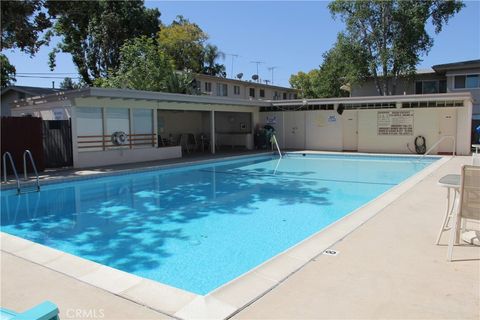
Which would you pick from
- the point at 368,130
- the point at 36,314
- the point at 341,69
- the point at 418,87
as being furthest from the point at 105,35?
the point at 36,314

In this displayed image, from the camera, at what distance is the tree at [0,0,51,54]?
10.3 m

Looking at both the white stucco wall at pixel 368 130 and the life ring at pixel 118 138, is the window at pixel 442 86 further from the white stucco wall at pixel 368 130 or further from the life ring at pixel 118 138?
the life ring at pixel 118 138

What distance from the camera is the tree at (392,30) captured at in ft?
82.4

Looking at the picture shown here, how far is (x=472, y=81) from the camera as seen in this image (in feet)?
73.6

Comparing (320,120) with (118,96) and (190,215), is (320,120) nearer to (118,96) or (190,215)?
(118,96)

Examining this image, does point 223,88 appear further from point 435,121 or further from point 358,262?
point 358,262

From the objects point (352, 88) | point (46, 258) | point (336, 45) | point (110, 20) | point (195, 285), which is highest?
point (110, 20)

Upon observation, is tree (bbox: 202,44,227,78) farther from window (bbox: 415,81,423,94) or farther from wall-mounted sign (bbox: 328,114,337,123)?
wall-mounted sign (bbox: 328,114,337,123)

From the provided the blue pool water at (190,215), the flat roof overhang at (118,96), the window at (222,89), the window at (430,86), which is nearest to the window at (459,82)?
the window at (430,86)

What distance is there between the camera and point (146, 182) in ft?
36.1

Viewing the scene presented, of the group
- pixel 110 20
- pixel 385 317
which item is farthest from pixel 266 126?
pixel 385 317

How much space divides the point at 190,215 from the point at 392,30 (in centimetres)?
2416

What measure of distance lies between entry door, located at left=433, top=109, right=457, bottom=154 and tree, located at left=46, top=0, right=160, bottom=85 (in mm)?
20455

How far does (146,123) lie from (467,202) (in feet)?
41.0
